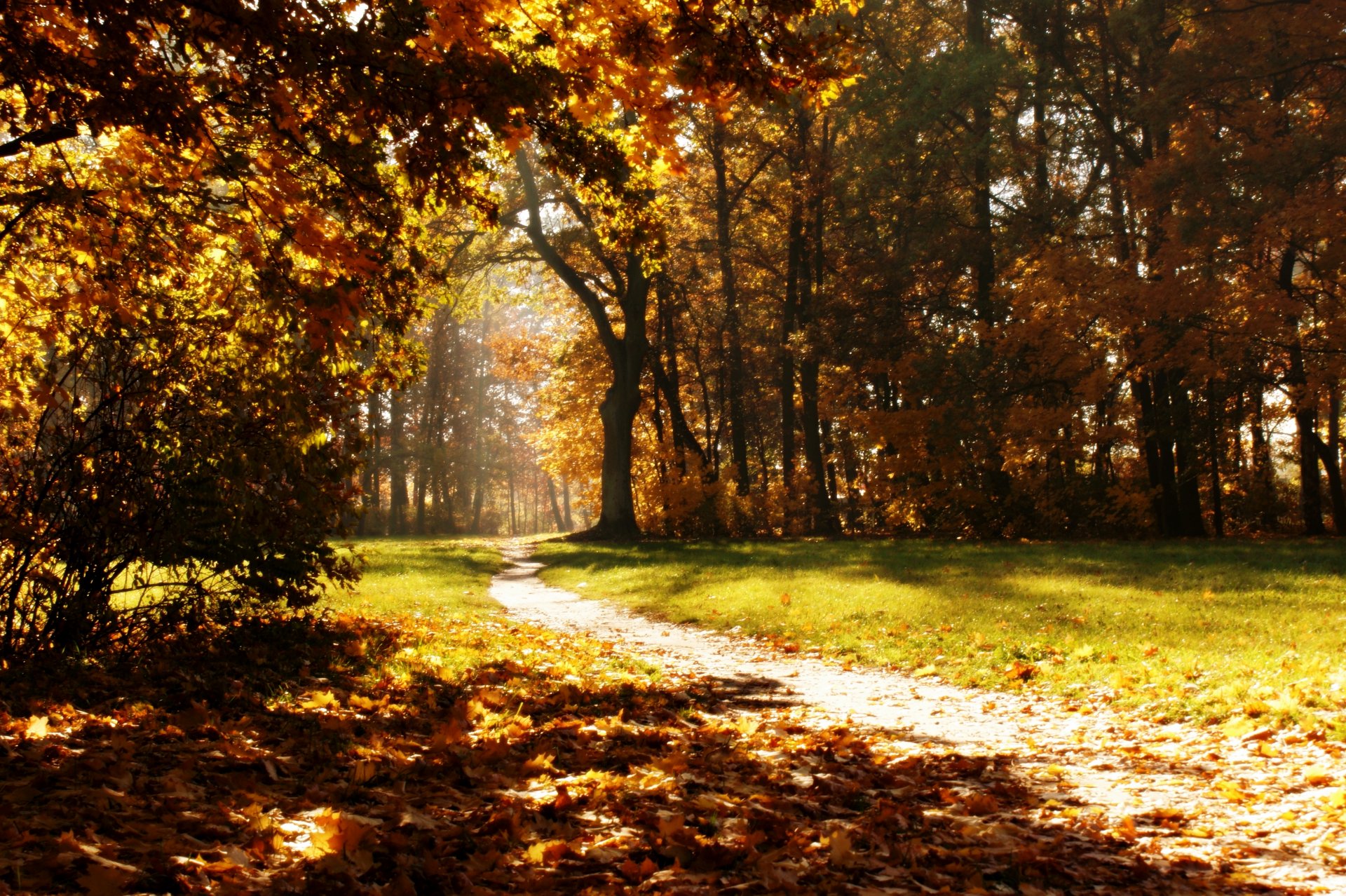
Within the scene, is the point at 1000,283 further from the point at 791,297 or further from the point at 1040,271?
the point at 791,297

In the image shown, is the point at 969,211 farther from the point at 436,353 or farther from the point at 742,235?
the point at 436,353

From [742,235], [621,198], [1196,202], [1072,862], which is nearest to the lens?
[1072,862]

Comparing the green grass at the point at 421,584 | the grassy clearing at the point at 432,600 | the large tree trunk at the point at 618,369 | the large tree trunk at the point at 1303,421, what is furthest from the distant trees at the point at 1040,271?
the grassy clearing at the point at 432,600

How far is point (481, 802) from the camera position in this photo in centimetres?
417

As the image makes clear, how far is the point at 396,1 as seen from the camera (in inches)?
220

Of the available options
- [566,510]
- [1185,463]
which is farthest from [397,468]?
[566,510]

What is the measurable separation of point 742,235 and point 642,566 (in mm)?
17039

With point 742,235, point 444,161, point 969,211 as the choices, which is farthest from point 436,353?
point 444,161

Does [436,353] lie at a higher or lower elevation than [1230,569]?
higher

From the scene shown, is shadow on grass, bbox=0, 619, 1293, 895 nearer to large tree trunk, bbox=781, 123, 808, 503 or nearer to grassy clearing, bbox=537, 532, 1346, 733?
grassy clearing, bbox=537, 532, 1346, 733

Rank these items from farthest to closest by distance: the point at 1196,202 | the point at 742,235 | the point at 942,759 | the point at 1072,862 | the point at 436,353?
the point at 436,353 → the point at 742,235 → the point at 1196,202 → the point at 942,759 → the point at 1072,862

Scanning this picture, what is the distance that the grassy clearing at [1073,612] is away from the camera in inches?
271

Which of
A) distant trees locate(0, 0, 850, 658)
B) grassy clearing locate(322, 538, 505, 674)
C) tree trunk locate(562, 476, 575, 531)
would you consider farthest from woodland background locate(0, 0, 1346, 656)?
tree trunk locate(562, 476, 575, 531)

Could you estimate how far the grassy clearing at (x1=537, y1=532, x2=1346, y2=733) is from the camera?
688 cm
